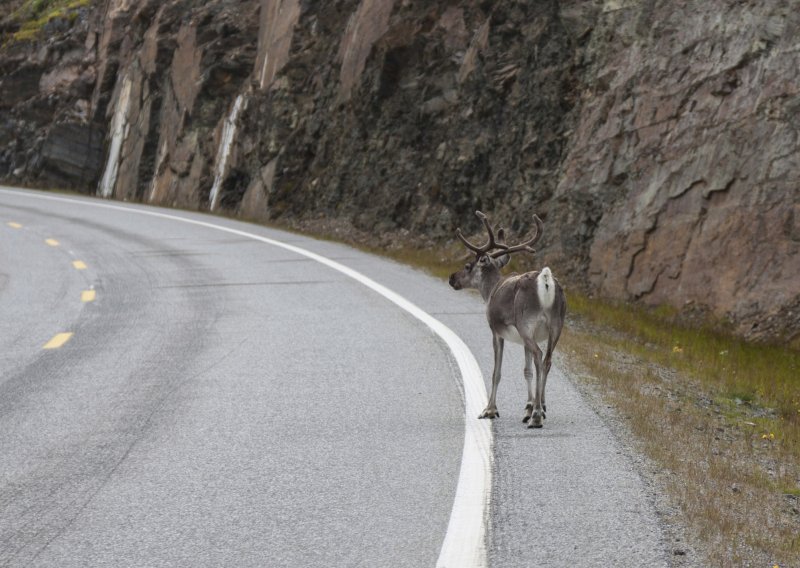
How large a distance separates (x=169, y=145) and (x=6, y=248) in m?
14.7

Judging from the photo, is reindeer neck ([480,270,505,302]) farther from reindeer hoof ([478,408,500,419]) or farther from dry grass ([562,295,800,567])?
dry grass ([562,295,800,567])

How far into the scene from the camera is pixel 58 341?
11.7 m

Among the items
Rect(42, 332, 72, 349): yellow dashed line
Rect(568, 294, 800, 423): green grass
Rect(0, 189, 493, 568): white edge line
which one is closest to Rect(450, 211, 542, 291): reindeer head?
Rect(0, 189, 493, 568): white edge line

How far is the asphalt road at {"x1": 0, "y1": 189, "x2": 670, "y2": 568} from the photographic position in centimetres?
510

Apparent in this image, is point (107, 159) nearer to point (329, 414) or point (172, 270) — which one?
point (172, 270)

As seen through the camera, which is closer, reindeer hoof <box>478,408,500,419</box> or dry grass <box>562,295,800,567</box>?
dry grass <box>562,295,800,567</box>

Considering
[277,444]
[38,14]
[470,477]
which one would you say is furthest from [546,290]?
[38,14]

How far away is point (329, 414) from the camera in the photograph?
25.9 feet

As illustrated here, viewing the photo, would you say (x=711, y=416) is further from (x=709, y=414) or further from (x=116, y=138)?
(x=116, y=138)

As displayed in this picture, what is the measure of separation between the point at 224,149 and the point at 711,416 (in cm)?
2558

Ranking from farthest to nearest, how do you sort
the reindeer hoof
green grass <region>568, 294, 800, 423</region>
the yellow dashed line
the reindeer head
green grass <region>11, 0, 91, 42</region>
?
green grass <region>11, 0, 91, 42</region> < the yellow dashed line < green grass <region>568, 294, 800, 423</region> < the reindeer head < the reindeer hoof

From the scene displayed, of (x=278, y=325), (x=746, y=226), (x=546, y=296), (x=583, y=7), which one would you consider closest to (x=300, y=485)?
(x=546, y=296)

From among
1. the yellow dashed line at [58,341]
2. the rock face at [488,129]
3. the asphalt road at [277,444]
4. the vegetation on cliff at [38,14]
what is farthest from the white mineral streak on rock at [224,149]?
the yellow dashed line at [58,341]

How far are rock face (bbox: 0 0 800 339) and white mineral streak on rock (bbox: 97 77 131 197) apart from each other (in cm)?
15
